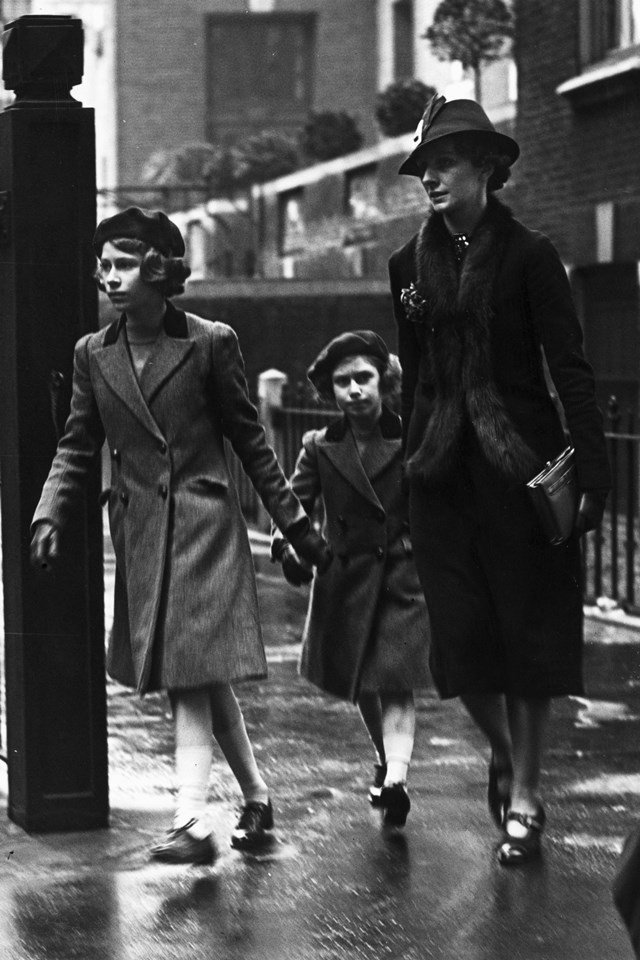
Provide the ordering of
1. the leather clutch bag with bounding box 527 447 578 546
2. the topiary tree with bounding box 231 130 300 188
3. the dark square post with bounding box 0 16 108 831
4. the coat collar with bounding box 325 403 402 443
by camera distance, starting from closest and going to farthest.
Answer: the leather clutch bag with bounding box 527 447 578 546
the dark square post with bounding box 0 16 108 831
the coat collar with bounding box 325 403 402 443
the topiary tree with bounding box 231 130 300 188

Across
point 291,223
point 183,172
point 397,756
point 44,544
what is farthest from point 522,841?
point 183,172

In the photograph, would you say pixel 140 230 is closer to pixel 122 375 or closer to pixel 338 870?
pixel 122 375

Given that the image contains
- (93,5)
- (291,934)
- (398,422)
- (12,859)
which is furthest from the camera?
(93,5)

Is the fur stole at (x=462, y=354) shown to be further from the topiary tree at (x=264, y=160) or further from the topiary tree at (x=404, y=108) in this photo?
the topiary tree at (x=264, y=160)

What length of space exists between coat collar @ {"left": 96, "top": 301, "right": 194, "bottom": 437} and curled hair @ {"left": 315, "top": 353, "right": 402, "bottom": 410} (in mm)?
677

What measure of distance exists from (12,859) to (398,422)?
5.89 feet

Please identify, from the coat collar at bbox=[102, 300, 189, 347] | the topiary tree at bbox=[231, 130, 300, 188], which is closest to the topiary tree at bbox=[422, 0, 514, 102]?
the topiary tree at bbox=[231, 130, 300, 188]

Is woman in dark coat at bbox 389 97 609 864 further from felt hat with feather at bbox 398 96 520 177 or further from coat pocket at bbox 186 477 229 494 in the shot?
coat pocket at bbox 186 477 229 494

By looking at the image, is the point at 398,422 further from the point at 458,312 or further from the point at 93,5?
the point at 93,5

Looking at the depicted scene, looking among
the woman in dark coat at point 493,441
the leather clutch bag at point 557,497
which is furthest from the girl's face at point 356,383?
the leather clutch bag at point 557,497

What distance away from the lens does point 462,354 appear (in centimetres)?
543

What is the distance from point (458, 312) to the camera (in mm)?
5422

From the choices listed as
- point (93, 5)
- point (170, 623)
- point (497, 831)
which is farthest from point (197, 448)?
point (93, 5)

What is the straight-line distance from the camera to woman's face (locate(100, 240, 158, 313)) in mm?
5434
